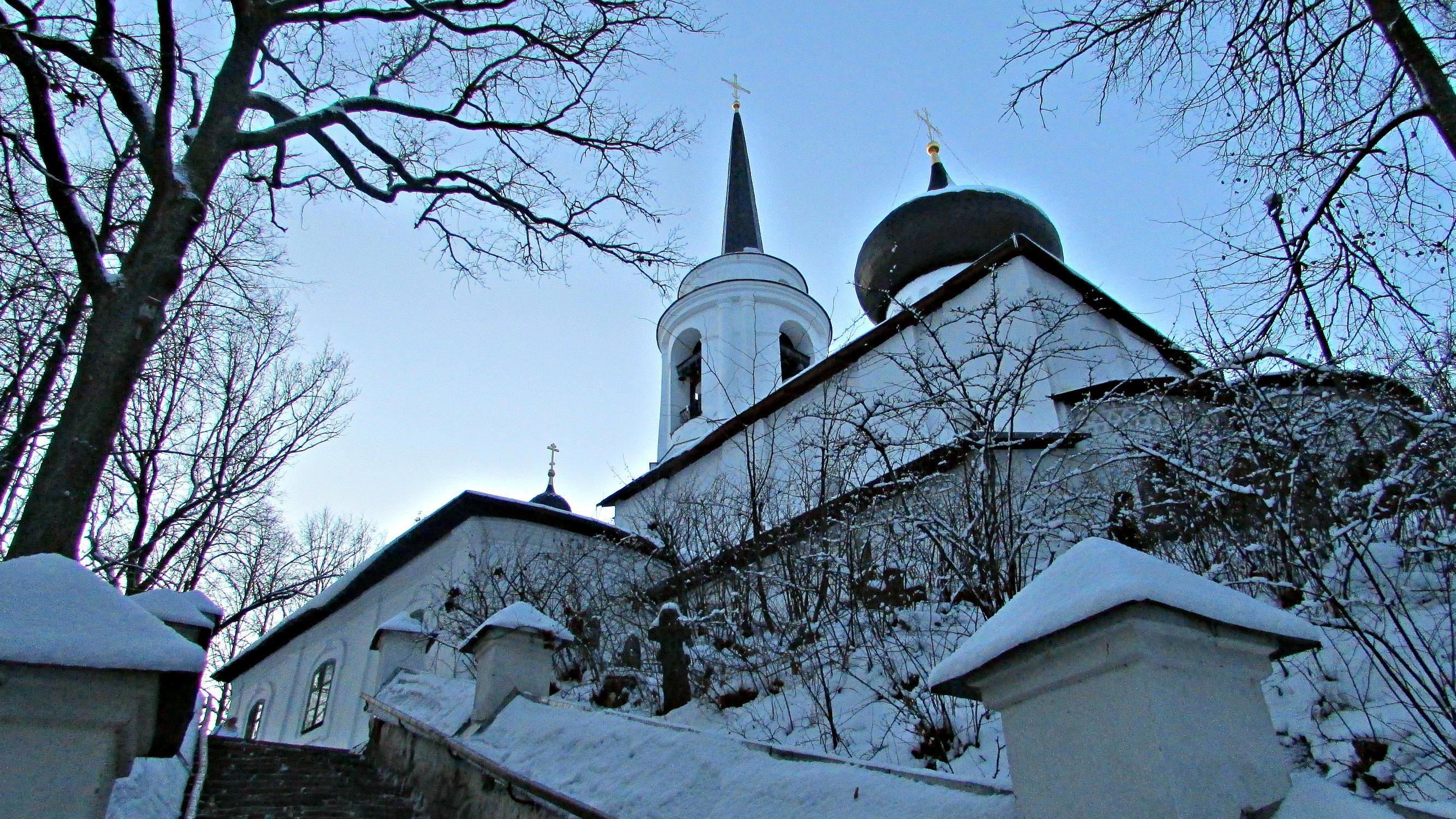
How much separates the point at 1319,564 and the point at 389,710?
300 inches

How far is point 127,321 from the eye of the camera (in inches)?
195

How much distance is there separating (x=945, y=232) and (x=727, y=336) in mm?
5964

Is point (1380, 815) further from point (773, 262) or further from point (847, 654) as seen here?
point (773, 262)

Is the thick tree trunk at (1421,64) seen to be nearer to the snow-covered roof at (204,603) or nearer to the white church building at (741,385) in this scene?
the white church building at (741,385)

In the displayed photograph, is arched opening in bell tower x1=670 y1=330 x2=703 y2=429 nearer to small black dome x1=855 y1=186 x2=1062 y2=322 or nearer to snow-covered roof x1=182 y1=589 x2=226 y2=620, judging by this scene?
small black dome x1=855 y1=186 x2=1062 y2=322

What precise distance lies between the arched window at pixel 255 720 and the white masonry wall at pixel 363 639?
0.58 ft

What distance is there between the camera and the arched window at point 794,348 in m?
21.4

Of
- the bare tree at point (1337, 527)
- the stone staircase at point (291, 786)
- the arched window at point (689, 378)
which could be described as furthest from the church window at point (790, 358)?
the bare tree at point (1337, 527)

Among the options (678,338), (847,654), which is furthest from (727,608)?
(678,338)

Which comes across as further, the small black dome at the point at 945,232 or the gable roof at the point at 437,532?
the small black dome at the point at 945,232

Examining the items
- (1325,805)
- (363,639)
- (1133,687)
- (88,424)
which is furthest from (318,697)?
(1325,805)

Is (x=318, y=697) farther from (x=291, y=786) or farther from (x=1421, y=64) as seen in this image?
(x=1421, y=64)

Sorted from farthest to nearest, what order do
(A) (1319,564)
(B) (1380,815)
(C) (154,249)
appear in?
(C) (154,249), (A) (1319,564), (B) (1380,815)

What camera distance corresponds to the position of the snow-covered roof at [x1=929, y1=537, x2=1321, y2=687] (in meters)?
2.36
